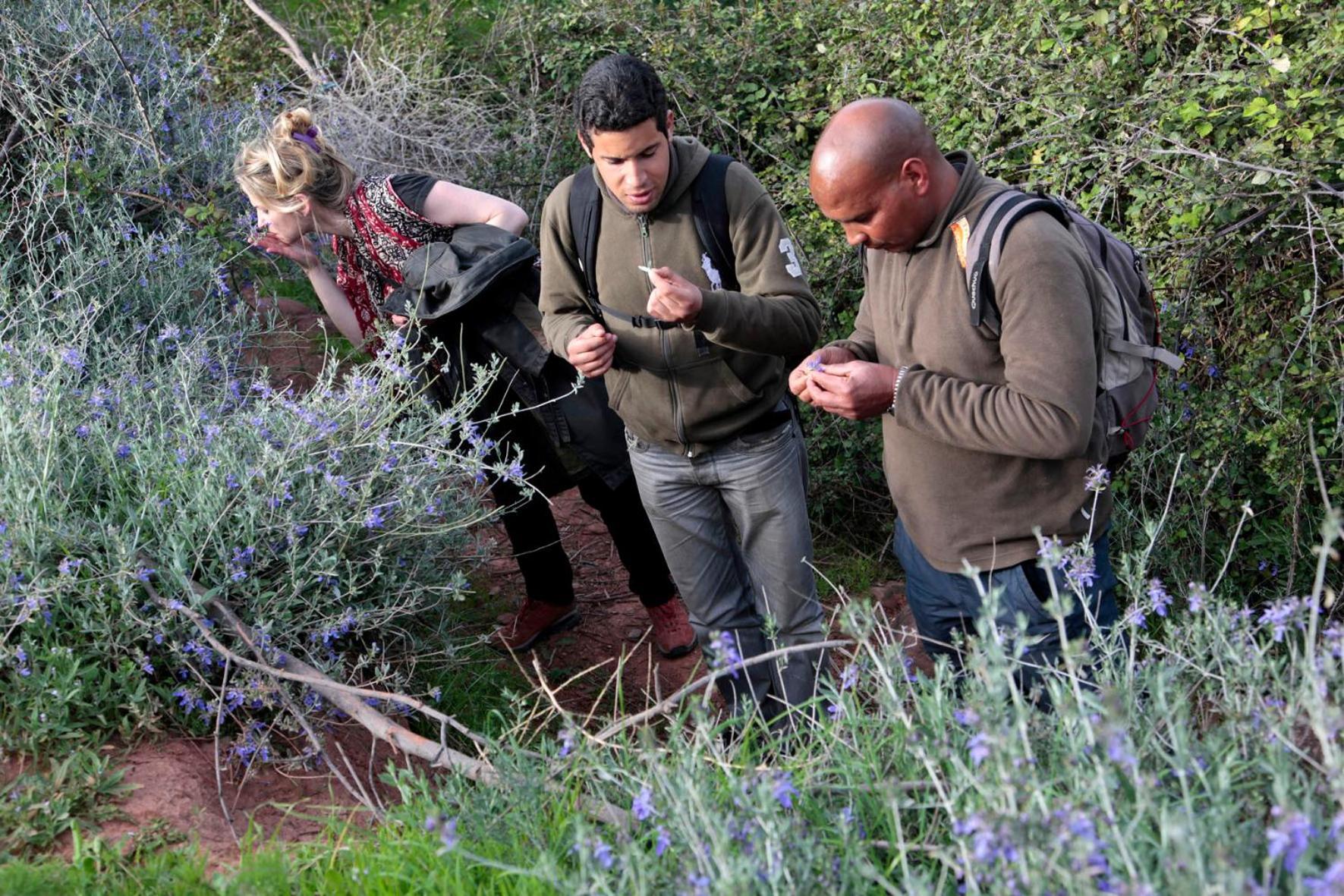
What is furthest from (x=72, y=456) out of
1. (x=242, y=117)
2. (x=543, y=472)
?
(x=242, y=117)

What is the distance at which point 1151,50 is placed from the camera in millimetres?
5184

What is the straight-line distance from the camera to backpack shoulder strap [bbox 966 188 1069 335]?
267 cm

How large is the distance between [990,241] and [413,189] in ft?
7.09

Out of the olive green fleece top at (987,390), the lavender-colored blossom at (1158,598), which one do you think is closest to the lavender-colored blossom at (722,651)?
the olive green fleece top at (987,390)

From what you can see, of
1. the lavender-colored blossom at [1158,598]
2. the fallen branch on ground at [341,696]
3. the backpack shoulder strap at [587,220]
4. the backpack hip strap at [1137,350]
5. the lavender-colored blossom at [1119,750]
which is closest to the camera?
the lavender-colored blossom at [1119,750]

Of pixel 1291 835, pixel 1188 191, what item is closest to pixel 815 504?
pixel 1188 191

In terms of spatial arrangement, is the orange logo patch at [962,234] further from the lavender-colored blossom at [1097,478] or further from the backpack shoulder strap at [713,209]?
the backpack shoulder strap at [713,209]

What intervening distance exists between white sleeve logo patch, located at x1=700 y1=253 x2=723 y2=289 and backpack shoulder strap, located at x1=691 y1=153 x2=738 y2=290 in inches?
0.4

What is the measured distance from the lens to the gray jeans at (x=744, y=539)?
11.9ft

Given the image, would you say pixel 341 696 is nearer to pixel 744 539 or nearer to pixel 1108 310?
pixel 744 539

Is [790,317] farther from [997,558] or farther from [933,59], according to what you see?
[933,59]

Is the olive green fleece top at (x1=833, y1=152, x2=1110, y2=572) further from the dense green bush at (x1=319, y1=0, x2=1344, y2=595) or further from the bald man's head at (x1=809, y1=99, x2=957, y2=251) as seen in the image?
the dense green bush at (x1=319, y1=0, x2=1344, y2=595)

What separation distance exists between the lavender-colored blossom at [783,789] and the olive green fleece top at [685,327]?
4.29 ft

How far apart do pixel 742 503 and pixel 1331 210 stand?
8.25 feet
